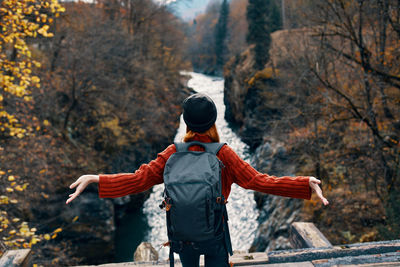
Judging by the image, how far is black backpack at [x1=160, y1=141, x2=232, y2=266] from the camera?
6.77ft

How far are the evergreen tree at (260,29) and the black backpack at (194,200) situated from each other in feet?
79.5

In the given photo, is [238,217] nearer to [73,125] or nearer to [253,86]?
[73,125]

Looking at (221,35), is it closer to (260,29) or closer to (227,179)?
(260,29)

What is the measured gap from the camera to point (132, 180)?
237 cm

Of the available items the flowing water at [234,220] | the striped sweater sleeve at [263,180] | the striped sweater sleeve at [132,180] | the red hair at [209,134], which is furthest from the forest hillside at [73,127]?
the striped sweater sleeve at [263,180]

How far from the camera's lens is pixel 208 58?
231 feet

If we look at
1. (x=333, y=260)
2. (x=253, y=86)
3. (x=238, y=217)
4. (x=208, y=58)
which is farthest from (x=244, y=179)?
(x=208, y=58)

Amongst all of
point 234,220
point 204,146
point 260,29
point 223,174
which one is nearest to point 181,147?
point 204,146

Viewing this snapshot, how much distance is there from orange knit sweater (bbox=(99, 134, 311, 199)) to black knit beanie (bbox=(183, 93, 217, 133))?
13 cm

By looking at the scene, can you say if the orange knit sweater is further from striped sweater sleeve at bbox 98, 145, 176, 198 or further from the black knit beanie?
the black knit beanie

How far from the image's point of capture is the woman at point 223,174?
A: 2246 millimetres

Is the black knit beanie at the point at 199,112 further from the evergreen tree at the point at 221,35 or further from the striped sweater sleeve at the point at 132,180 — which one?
the evergreen tree at the point at 221,35

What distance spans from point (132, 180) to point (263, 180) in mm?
1008

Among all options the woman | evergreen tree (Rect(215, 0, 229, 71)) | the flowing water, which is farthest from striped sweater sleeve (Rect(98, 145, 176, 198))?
evergreen tree (Rect(215, 0, 229, 71))
